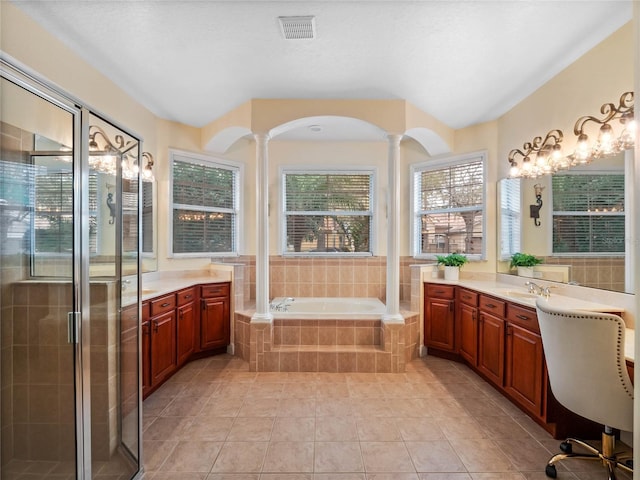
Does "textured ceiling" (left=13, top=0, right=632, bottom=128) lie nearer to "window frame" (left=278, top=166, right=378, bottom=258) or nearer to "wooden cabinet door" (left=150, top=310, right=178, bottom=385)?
"window frame" (left=278, top=166, right=378, bottom=258)

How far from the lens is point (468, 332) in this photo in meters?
3.09

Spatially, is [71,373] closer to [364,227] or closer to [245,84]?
[245,84]

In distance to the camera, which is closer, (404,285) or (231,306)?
(231,306)

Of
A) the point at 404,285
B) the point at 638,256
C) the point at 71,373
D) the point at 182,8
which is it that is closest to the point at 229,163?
the point at 182,8

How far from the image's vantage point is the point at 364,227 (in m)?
4.31

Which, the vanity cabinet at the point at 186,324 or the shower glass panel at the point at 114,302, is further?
the vanity cabinet at the point at 186,324

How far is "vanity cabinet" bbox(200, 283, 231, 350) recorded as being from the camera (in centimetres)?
333

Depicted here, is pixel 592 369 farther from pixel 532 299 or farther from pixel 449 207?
pixel 449 207

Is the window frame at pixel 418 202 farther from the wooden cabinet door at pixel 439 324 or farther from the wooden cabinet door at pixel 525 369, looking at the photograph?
the wooden cabinet door at pixel 525 369

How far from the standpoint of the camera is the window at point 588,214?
2.19 metres

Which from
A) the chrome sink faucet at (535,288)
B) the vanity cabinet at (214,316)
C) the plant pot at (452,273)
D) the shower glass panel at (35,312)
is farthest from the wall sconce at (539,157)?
the shower glass panel at (35,312)

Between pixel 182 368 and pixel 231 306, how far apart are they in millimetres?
790

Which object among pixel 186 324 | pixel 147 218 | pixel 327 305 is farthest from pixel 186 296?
pixel 327 305

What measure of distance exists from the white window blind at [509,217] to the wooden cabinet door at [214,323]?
319 centimetres
